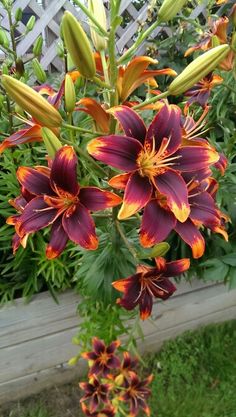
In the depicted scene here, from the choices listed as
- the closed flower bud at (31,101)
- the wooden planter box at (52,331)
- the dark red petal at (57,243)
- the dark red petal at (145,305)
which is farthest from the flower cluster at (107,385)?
the closed flower bud at (31,101)

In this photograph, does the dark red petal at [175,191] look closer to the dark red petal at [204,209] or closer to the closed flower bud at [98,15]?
the dark red petal at [204,209]

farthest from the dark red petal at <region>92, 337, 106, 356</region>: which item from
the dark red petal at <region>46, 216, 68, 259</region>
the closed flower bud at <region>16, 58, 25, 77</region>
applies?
the closed flower bud at <region>16, 58, 25, 77</region>

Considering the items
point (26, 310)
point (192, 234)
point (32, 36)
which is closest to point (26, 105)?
point (192, 234)

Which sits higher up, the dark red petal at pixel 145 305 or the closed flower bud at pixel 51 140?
the closed flower bud at pixel 51 140

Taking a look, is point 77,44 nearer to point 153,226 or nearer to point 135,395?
point 153,226

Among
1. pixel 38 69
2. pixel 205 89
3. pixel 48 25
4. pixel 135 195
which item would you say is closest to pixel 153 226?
pixel 135 195

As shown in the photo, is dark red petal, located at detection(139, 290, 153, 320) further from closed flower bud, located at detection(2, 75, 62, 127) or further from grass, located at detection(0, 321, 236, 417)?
grass, located at detection(0, 321, 236, 417)

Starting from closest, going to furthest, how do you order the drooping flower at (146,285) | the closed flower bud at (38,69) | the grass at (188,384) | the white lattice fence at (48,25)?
the drooping flower at (146,285) < the closed flower bud at (38,69) < the grass at (188,384) < the white lattice fence at (48,25)
